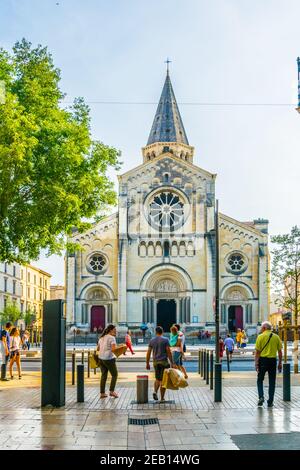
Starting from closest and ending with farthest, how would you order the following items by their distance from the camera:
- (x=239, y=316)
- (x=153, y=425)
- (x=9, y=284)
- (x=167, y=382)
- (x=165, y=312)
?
(x=153, y=425) < (x=167, y=382) < (x=239, y=316) < (x=165, y=312) < (x=9, y=284)

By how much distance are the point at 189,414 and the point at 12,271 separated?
61485mm

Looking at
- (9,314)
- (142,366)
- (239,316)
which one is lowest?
(142,366)

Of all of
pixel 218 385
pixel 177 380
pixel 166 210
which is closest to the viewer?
pixel 177 380

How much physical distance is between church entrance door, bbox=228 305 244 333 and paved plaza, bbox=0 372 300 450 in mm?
37546

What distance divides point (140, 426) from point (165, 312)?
4389cm

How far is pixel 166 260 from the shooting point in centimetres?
5350

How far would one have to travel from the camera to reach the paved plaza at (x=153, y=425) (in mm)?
8875

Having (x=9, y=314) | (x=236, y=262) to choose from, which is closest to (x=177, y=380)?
(x=236, y=262)

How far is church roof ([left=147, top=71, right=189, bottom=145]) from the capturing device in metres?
63.2

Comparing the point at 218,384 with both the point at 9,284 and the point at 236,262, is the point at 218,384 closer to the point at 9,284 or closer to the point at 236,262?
the point at 236,262

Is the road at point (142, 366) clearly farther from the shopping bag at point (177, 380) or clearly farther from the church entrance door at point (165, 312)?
the church entrance door at point (165, 312)

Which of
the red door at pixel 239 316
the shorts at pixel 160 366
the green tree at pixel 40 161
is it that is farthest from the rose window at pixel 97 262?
the shorts at pixel 160 366

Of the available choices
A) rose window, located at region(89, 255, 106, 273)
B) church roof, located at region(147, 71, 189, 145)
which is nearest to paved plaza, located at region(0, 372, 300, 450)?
rose window, located at region(89, 255, 106, 273)
